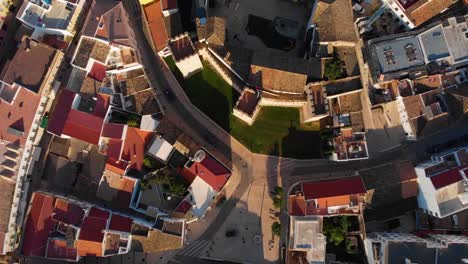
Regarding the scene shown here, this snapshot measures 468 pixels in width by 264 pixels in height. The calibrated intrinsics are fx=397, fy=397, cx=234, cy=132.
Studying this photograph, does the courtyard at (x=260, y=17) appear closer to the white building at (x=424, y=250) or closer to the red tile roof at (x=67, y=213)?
the white building at (x=424, y=250)

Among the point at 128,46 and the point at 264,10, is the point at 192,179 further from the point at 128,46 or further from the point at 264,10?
the point at 264,10

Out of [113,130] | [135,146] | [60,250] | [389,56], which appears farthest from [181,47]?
[60,250]

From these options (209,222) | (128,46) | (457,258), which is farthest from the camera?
(209,222)

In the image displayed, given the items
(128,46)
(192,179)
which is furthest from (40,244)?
(128,46)

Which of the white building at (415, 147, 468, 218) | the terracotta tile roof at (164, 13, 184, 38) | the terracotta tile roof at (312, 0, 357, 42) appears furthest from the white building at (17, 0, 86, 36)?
the white building at (415, 147, 468, 218)

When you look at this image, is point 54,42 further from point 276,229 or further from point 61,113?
point 276,229

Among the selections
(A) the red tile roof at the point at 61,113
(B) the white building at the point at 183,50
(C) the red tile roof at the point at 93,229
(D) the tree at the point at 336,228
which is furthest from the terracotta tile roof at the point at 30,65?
(D) the tree at the point at 336,228

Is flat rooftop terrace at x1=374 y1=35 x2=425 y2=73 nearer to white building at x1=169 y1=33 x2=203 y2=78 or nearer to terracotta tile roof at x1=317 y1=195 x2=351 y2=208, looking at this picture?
terracotta tile roof at x1=317 y1=195 x2=351 y2=208
